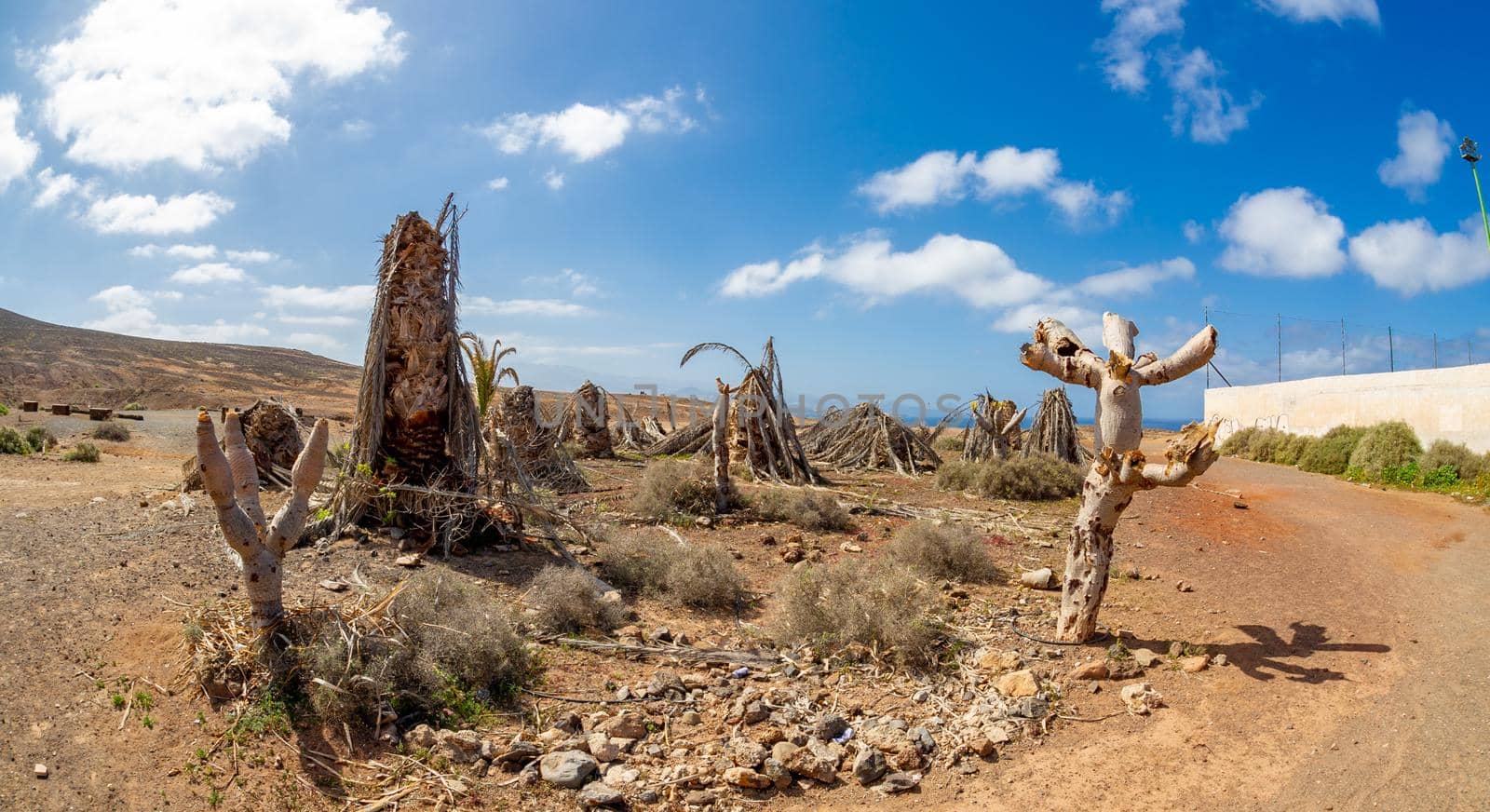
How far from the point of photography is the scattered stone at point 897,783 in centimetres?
364

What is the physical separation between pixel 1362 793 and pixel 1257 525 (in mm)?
7301

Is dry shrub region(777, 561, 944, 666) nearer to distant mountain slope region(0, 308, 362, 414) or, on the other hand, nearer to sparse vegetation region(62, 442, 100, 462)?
sparse vegetation region(62, 442, 100, 462)

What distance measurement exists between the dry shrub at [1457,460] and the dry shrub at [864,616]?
13389 millimetres

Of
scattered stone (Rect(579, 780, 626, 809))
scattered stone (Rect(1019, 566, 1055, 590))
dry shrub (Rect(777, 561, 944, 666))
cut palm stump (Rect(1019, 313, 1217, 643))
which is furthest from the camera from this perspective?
scattered stone (Rect(1019, 566, 1055, 590))

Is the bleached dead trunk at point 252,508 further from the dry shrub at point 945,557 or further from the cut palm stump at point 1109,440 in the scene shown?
the dry shrub at point 945,557

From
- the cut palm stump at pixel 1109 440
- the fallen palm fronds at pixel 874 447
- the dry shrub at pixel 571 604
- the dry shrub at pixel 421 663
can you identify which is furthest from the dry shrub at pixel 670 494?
the fallen palm fronds at pixel 874 447

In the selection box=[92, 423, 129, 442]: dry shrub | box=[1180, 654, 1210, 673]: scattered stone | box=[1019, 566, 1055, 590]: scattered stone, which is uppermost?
box=[92, 423, 129, 442]: dry shrub

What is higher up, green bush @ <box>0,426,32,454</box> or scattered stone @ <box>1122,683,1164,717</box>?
green bush @ <box>0,426,32,454</box>

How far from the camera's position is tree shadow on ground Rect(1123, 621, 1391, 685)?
184 inches

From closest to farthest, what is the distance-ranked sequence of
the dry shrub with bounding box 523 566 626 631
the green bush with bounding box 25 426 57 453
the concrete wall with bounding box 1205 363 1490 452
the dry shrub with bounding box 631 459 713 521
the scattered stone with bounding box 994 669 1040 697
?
Result: the scattered stone with bounding box 994 669 1040 697 < the dry shrub with bounding box 523 566 626 631 < the dry shrub with bounding box 631 459 713 521 < the green bush with bounding box 25 426 57 453 < the concrete wall with bounding box 1205 363 1490 452

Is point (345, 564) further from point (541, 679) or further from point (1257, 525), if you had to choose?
point (1257, 525)

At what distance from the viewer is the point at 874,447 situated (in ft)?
54.4

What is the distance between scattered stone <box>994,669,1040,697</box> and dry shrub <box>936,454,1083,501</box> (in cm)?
827

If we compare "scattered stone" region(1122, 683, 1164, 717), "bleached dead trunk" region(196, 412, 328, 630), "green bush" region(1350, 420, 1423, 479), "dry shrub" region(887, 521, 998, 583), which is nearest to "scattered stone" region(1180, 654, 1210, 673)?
"scattered stone" region(1122, 683, 1164, 717)
